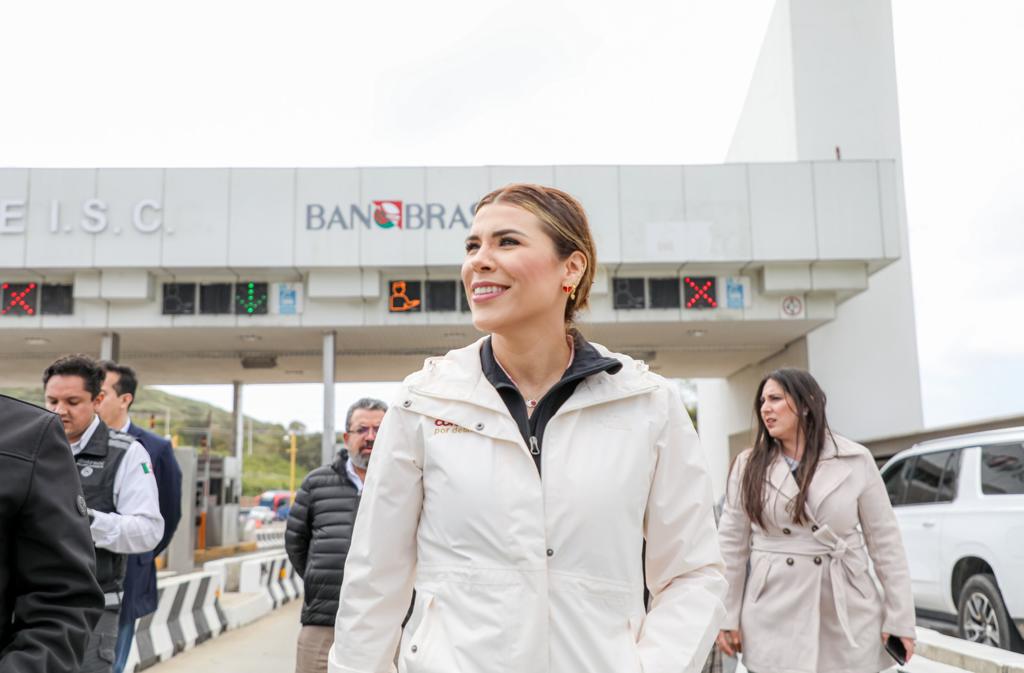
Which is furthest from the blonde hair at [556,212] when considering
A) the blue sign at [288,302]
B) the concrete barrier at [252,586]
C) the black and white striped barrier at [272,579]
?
the blue sign at [288,302]

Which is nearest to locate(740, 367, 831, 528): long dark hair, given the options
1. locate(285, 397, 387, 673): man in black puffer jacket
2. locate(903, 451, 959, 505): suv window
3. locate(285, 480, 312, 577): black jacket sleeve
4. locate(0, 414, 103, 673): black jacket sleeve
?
locate(285, 397, 387, 673): man in black puffer jacket

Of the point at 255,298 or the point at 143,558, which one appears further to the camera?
the point at 255,298

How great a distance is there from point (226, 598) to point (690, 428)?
12157 millimetres

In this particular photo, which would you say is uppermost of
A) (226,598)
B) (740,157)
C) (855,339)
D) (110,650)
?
(740,157)

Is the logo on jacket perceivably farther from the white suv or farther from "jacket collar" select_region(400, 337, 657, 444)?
the white suv

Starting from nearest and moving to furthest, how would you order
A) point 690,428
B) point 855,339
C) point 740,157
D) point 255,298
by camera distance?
point 690,428
point 255,298
point 855,339
point 740,157

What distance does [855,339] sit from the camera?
21266 mm

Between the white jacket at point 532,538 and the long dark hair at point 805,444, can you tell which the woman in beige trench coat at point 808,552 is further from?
the white jacket at point 532,538

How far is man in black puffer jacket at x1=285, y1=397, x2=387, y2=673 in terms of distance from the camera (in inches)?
224

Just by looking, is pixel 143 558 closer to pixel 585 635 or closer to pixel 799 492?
pixel 799 492

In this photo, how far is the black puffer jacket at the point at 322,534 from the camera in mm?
5676

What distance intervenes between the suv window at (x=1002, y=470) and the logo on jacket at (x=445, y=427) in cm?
752

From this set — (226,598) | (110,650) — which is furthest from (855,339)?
(110,650)

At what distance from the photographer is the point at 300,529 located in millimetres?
5969
